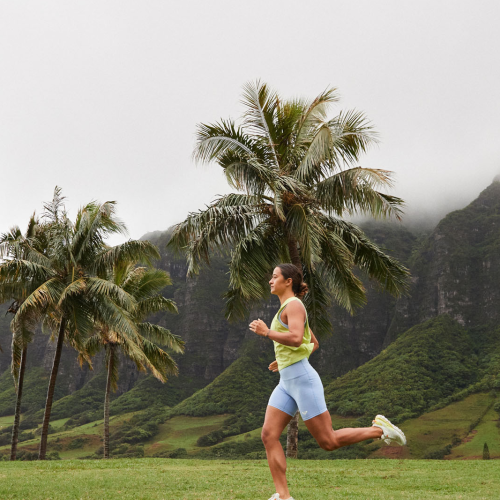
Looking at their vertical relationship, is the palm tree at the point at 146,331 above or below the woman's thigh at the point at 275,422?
above

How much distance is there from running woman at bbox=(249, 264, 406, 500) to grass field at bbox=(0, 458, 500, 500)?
6.69 ft

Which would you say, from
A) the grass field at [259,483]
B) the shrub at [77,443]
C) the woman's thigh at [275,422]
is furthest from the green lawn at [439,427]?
the woman's thigh at [275,422]

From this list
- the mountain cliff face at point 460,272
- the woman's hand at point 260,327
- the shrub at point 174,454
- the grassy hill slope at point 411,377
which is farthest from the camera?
the mountain cliff face at point 460,272

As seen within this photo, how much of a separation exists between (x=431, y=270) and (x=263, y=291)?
80.1 meters

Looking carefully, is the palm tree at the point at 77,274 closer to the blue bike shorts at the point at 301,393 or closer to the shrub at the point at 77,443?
the blue bike shorts at the point at 301,393

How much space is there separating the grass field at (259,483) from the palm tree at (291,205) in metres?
4.27

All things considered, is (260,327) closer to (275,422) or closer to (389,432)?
(275,422)

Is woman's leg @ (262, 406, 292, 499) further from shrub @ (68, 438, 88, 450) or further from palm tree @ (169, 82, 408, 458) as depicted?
shrub @ (68, 438, 88, 450)

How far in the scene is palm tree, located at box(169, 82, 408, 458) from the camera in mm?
11633

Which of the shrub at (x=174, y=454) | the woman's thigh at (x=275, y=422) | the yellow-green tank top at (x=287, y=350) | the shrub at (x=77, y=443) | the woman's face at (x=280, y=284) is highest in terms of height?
the woman's face at (x=280, y=284)

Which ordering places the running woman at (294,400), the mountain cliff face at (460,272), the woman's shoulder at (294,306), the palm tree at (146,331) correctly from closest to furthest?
the running woman at (294,400) < the woman's shoulder at (294,306) < the palm tree at (146,331) < the mountain cliff face at (460,272)

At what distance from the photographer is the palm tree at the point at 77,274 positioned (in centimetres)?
1419

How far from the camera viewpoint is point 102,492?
249 inches

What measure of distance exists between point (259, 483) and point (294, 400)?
14.3 feet
